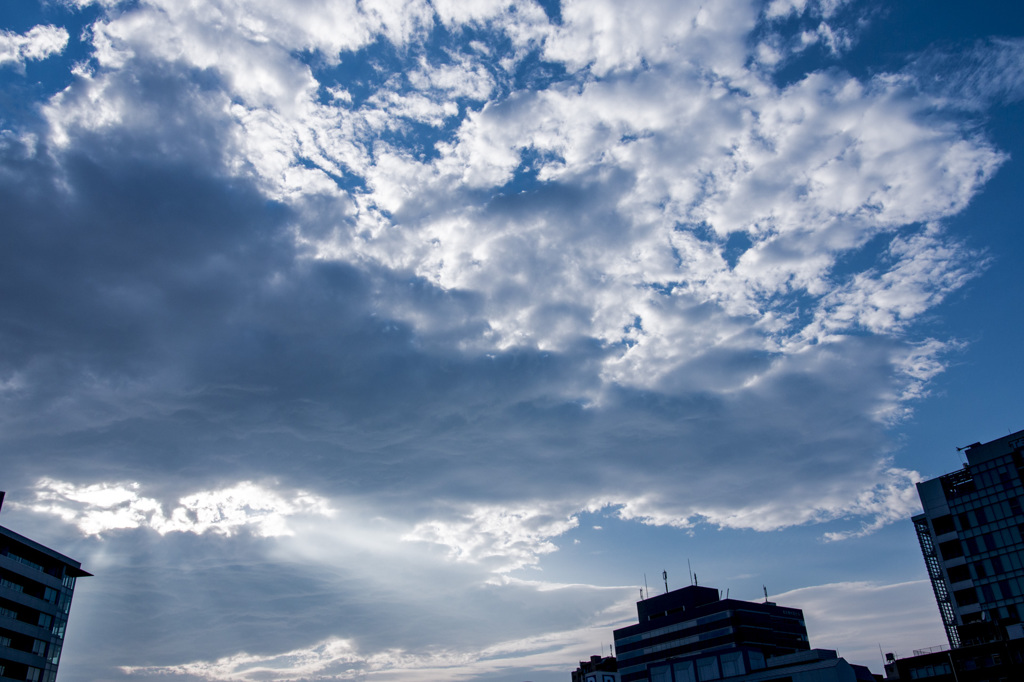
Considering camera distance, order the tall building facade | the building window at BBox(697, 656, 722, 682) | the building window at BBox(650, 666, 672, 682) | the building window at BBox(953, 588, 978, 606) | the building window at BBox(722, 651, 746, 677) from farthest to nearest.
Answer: the building window at BBox(650, 666, 672, 682) → the building window at BBox(697, 656, 722, 682) → the building window at BBox(722, 651, 746, 677) → the building window at BBox(953, 588, 978, 606) → the tall building facade

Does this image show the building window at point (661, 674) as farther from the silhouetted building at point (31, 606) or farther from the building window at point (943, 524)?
the silhouetted building at point (31, 606)

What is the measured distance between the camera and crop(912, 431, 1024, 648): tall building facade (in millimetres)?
102812

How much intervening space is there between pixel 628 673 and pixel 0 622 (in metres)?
137

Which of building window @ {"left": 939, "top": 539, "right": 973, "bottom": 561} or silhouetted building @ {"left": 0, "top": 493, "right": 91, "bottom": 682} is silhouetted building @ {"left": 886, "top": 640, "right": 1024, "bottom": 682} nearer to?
building window @ {"left": 939, "top": 539, "right": 973, "bottom": 561}

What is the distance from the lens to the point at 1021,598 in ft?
Result: 330

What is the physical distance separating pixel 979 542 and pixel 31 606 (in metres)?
154

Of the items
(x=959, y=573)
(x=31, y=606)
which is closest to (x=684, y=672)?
(x=959, y=573)

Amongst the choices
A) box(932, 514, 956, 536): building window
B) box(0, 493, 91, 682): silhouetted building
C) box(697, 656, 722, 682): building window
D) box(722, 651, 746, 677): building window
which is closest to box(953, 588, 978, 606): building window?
box(932, 514, 956, 536): building window

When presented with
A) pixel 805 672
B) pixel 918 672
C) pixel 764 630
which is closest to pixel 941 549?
pixel 918 672

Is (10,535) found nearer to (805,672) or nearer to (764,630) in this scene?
(805,672)

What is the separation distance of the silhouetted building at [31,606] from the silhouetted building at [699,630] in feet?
367

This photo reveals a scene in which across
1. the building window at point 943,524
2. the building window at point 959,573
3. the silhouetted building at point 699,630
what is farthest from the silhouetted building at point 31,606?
the building window at point 943,524

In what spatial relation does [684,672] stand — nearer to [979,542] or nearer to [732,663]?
[732,663]

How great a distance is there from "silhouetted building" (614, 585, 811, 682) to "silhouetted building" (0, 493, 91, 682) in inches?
4400
